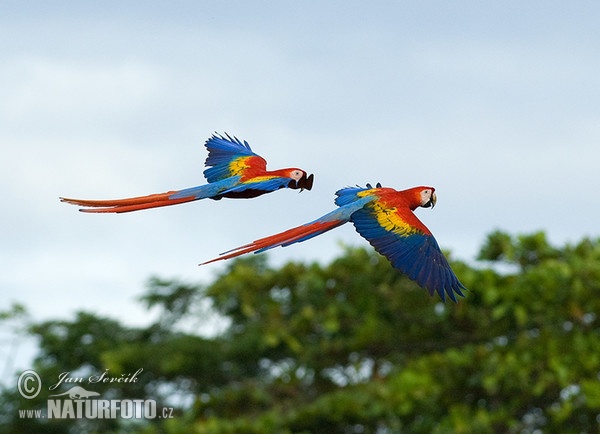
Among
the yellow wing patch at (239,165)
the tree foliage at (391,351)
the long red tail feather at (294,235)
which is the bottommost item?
the long red tail feather at (294,235)

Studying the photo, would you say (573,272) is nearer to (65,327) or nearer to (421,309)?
(421,309)

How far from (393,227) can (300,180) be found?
1.59 feet

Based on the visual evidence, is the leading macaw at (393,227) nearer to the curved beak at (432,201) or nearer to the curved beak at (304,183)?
the curved beak at (432,201)

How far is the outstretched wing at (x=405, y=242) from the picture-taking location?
4.04m

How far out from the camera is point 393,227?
13.4 ft

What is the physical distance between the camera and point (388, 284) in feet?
34.5

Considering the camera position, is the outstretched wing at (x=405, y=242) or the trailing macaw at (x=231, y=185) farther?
the outstretched wing at (x=405, y=242)

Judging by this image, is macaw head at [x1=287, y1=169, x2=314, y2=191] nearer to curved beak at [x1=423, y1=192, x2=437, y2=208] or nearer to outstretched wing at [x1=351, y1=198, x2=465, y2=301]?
outstretched wing at [x1=351, y1=198, x2=465, y2=301]

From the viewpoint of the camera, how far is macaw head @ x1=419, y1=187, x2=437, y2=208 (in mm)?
4047

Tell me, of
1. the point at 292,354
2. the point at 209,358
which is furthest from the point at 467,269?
the point at 209,358

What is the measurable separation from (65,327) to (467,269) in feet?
17.7

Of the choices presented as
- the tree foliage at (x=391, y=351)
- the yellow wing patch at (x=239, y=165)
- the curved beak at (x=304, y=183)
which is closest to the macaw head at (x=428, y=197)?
the curved beak at (x=304, y=183)

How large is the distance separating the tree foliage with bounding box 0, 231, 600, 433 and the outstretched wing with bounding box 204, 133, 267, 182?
5.19 meters

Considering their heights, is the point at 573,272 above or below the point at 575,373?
above
